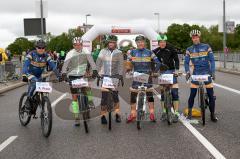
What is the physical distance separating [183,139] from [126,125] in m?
1.86

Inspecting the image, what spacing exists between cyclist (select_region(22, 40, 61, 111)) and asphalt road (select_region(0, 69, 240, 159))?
1053 millimetres

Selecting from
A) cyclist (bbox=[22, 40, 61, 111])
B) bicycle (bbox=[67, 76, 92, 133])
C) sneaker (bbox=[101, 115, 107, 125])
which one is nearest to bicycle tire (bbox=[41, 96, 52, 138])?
cyclist (bbox=[22, 40, 61, 111])

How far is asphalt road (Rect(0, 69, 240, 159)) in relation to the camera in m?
6.52

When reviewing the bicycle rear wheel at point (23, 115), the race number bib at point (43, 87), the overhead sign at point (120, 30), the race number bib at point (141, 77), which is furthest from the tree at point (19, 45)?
the race number bib at point (43, 87)

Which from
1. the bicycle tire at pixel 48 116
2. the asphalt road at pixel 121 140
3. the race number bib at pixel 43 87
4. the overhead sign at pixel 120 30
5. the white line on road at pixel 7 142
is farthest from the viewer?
the overhead sign at pixel 120 30

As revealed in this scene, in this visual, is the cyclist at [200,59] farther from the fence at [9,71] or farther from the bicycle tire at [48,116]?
the fence at [9,71]

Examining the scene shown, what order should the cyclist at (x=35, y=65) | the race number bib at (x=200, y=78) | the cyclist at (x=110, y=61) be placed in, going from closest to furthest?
the cyclist at (x=35, y=65)
the race number bib at (x=200, y=78)
the cyclist at (x=110, y=61)

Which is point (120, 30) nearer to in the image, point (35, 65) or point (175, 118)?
point (175, 118)

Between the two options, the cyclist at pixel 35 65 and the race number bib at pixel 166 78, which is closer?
the cyclist at pixel 35 65

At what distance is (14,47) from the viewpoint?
15225 cm

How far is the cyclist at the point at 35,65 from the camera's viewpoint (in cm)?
850

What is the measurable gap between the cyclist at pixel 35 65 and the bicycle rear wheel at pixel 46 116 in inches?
22.1

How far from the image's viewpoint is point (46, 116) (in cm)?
811

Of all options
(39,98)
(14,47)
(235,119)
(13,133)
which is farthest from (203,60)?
(14,47)
